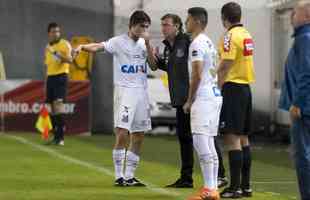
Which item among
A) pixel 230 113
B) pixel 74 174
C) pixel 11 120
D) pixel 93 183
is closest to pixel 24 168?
pixel 74 174

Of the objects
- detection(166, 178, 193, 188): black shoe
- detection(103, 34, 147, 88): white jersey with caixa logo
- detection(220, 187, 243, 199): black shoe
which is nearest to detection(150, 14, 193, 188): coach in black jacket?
detection(166, 178, 193, 188): black shoe

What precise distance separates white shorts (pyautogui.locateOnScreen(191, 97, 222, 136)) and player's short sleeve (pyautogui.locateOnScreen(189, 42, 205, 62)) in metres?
0.41

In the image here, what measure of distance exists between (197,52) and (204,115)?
25.5 inches

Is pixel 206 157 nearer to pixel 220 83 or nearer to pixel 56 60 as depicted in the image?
pixel 220 83

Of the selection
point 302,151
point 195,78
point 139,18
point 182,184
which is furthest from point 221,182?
point 302,151

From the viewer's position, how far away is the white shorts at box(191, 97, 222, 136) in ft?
35.3

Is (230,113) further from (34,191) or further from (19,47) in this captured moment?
(19,47)

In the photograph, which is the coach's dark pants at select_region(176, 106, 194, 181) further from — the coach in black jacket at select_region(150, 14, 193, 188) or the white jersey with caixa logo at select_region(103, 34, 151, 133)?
the white jersey with caixa logo at select_region(103, 34, 151, 133)

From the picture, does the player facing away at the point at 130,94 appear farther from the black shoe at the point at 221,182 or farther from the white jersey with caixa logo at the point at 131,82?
the black shoe at the point at 221,182

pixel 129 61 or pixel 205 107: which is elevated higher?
pixel 129 61

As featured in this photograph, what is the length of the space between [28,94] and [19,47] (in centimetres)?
150

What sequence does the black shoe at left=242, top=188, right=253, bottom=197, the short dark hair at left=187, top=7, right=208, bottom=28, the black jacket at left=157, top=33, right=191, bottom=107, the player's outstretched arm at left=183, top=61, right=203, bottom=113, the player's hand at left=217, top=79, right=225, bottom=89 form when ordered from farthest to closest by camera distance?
the black jacket at left=157, top=33, right=191, bottom=107, the black shoe at left=242, top=188, right=253, bottom=197, the player's hand at left=217, top=79, right=225, bottom=89, the short dark hair at left=187, top=7, right=208, bottom=28, the player's outstretched arm at left=183, top=61, right=203, bottom=113

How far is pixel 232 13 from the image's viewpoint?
37.9 ft

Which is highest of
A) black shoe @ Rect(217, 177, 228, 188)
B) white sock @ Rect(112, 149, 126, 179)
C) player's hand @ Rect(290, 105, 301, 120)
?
player's hand @ Rect(290, 105, 301, 120)
